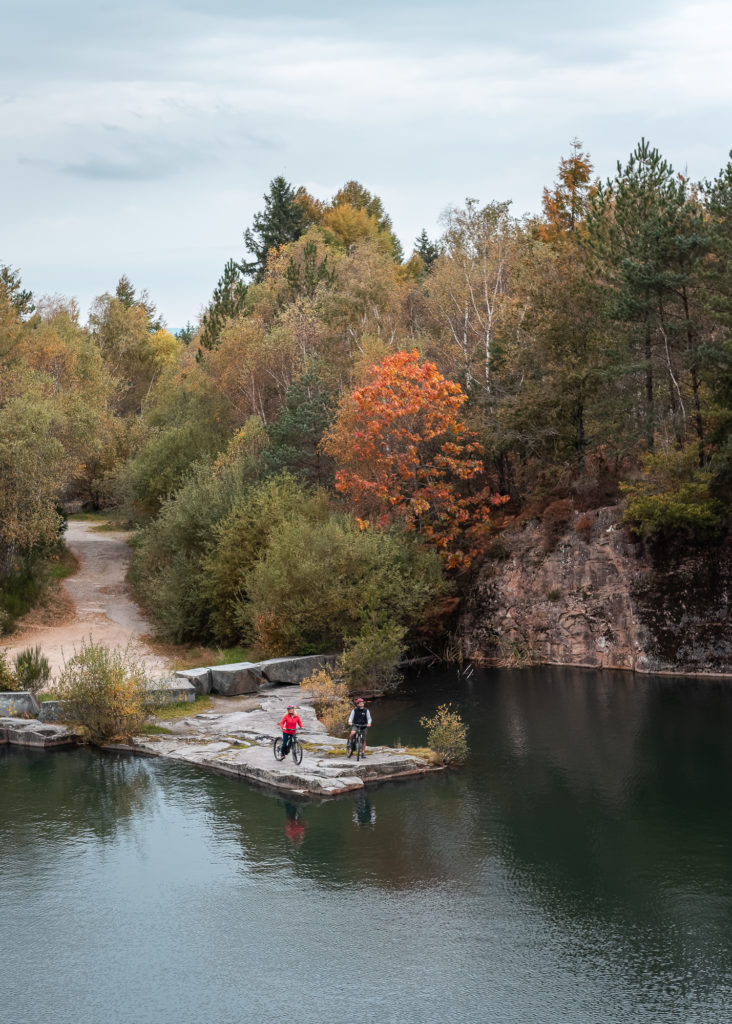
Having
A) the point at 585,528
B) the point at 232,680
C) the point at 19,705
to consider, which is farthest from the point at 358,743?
the point at 585,528

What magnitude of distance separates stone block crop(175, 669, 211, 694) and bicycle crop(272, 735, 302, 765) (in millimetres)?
9397

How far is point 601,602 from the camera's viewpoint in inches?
1844

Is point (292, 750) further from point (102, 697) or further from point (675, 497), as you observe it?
point (675, 497)

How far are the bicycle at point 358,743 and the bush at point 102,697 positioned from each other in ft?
24.9

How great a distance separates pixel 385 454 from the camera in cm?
5100

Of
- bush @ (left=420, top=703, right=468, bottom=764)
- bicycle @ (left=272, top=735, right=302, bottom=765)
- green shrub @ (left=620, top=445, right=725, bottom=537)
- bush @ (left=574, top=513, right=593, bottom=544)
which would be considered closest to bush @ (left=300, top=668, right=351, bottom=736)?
bicycle @ (left=272, top=735, right=302, bottom=765)

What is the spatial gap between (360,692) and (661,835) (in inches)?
755

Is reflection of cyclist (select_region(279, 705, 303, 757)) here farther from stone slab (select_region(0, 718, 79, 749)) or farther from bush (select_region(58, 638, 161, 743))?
stone slab (select_region(0, 718, 79, 749))

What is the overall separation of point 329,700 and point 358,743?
7789mm

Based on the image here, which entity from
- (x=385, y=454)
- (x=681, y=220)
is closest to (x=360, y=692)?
(x=385, y=454)

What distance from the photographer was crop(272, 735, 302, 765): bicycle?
29.8m

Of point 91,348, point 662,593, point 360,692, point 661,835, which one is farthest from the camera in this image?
point 91,348

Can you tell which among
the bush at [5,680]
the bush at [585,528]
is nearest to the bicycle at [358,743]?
the bush at [5,680]

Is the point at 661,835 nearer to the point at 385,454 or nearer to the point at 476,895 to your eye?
the point at 476,895
